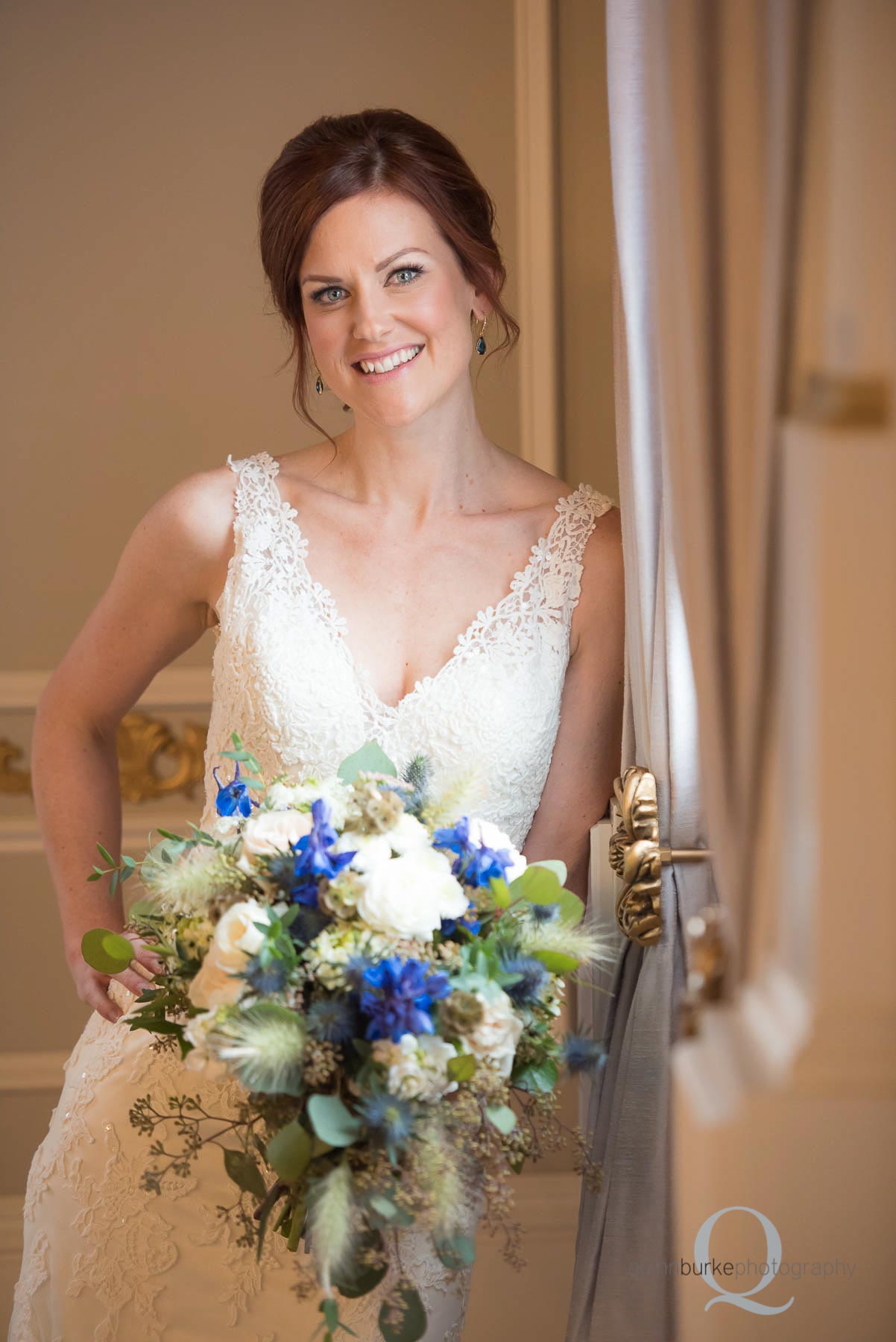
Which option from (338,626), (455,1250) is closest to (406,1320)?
(455,1250)

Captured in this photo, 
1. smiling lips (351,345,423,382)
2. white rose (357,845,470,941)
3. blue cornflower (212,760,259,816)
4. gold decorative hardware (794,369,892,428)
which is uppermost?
smiling lips (351,345,423,382)

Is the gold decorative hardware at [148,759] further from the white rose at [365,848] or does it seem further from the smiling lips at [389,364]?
the white rose at [365,848]

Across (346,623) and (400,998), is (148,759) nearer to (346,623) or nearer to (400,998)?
(346,623)

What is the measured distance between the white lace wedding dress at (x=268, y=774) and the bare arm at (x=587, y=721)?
0.11ft

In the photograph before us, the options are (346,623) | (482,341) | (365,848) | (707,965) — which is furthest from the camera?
(482,341)

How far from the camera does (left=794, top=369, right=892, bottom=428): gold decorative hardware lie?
2.46 ft

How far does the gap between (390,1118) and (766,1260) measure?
43cm

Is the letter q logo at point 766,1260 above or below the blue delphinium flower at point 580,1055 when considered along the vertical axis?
below

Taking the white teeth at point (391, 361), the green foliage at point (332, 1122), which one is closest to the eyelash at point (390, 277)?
the white teeth at point (391, 361)

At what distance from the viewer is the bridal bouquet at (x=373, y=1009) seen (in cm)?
119

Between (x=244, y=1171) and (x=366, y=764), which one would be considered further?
(x=366, y=764)

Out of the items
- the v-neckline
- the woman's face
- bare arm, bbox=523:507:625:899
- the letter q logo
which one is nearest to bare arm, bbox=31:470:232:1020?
the v-neckline

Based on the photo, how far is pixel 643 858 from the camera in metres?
1.58

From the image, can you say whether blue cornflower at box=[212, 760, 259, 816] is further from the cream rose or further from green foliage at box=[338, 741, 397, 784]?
the cream rose
